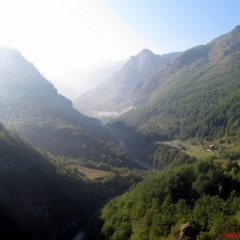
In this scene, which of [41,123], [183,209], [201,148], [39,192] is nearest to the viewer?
[183,209]

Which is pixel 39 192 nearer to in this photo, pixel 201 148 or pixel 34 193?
pixel 34 193

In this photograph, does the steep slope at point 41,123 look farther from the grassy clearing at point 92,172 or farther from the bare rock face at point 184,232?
the bare rock face at point 184,232

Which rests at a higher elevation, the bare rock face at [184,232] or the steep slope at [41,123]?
the steep slope at [41,123]

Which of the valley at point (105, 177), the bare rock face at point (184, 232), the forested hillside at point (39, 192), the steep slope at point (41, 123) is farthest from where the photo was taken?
the steep slope at point (41, 123)

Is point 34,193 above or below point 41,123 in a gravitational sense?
below

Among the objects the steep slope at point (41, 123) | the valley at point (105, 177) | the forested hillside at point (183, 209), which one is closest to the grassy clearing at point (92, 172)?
the valley at point (105, 177)

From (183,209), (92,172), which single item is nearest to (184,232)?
(183,209)

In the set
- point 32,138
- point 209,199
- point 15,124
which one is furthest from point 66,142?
point 209,199
